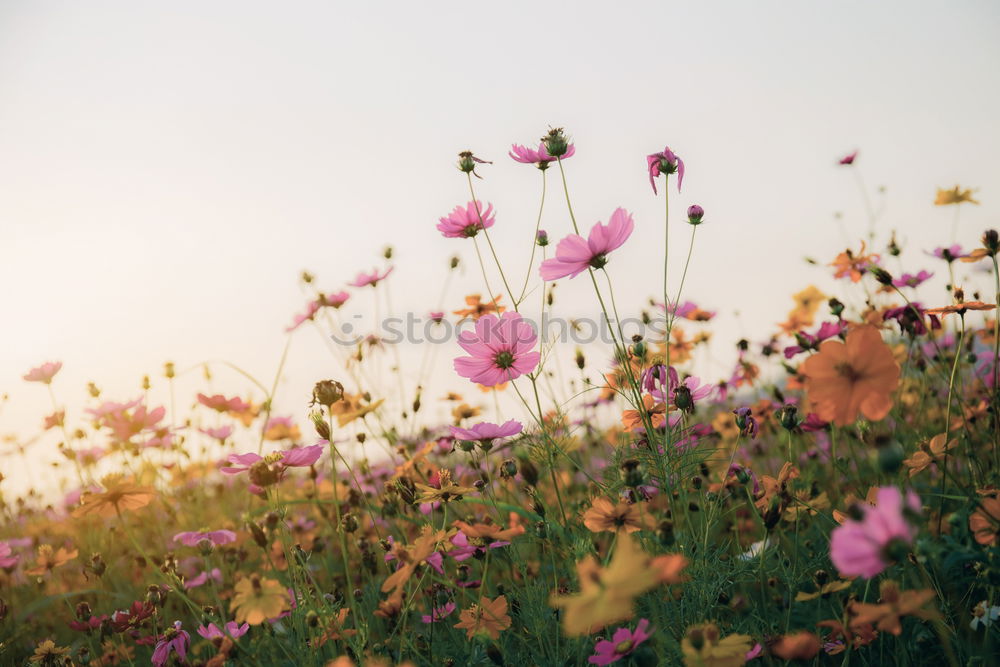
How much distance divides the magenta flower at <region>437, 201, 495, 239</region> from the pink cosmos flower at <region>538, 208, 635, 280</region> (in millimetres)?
317

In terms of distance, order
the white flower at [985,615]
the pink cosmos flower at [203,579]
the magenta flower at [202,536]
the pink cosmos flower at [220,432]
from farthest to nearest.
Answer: the pink cosmos flower at [220,432] < the pink cosmos flower at [203,579] < the magenta flower at [202,536] < the white flower at [985,615]

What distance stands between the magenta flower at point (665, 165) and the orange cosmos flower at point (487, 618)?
80 centimetres

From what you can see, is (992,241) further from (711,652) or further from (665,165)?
(711,652)

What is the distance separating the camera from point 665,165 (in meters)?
1.15

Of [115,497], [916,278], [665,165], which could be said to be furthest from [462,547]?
[916,278]

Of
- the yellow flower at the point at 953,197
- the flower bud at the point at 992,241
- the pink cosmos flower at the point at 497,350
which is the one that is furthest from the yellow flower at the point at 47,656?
the yellow flower at the point at 953,197

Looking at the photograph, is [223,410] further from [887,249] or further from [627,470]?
[887,249]

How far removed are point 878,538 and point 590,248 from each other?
685 millimetres

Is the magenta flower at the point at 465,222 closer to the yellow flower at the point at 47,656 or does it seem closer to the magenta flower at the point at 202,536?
the magenta flower at the point at 202,536

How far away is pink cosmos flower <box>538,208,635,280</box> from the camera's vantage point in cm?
105

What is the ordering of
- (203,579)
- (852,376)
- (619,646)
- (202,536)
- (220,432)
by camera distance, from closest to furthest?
1. (852,376)
2. (619,646)
3. (202,536)
4. (203,579)
5. (220,432)

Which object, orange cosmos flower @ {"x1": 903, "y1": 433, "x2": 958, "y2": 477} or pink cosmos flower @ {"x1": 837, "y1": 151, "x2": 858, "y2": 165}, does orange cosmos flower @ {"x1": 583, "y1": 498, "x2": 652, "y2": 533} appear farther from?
pink cosmos flower @ {"x1": 837, "y1": 151, "x2": 858, "y2": 165}

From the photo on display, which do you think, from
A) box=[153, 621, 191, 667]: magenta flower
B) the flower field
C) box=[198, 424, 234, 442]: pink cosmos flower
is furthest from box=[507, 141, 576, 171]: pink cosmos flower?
box=[198, 424, 234, 442]: pink cosmos flower

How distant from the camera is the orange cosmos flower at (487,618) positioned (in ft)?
3.40
